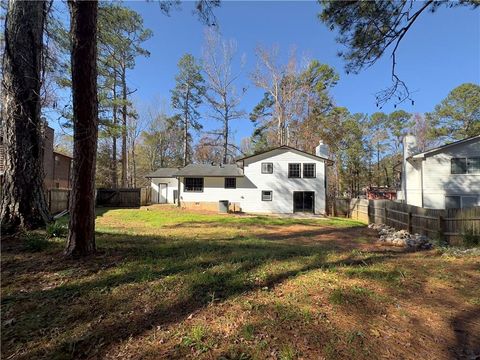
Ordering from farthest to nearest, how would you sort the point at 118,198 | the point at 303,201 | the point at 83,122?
the point at 118,198 → the point at 303,201 → the point at 83,122

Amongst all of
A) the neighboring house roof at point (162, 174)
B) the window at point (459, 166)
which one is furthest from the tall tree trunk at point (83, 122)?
the neighboring house roof at point (162, 174)

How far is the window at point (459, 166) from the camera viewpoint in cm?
1870

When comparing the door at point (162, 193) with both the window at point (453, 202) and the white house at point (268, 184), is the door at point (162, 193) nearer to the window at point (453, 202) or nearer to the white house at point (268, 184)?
the white house at point (268, 184)

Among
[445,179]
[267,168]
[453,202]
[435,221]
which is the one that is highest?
[267,168]

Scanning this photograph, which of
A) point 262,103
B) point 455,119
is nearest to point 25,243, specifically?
point 262,103

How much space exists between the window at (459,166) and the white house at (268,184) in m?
8.45

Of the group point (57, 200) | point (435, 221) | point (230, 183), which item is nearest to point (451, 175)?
point (435, 221)

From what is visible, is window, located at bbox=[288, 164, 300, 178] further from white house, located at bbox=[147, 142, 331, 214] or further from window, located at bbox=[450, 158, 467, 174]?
window, located at bbox=[450, 158, 467, 174]

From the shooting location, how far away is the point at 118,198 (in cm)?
2442

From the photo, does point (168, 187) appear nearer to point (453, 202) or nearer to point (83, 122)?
point (453, 202)

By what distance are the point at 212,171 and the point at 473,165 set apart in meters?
19.1

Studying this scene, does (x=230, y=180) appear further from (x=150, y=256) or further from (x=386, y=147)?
(x=386, y=147)

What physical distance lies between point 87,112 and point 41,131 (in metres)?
2.09

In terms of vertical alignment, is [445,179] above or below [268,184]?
above
